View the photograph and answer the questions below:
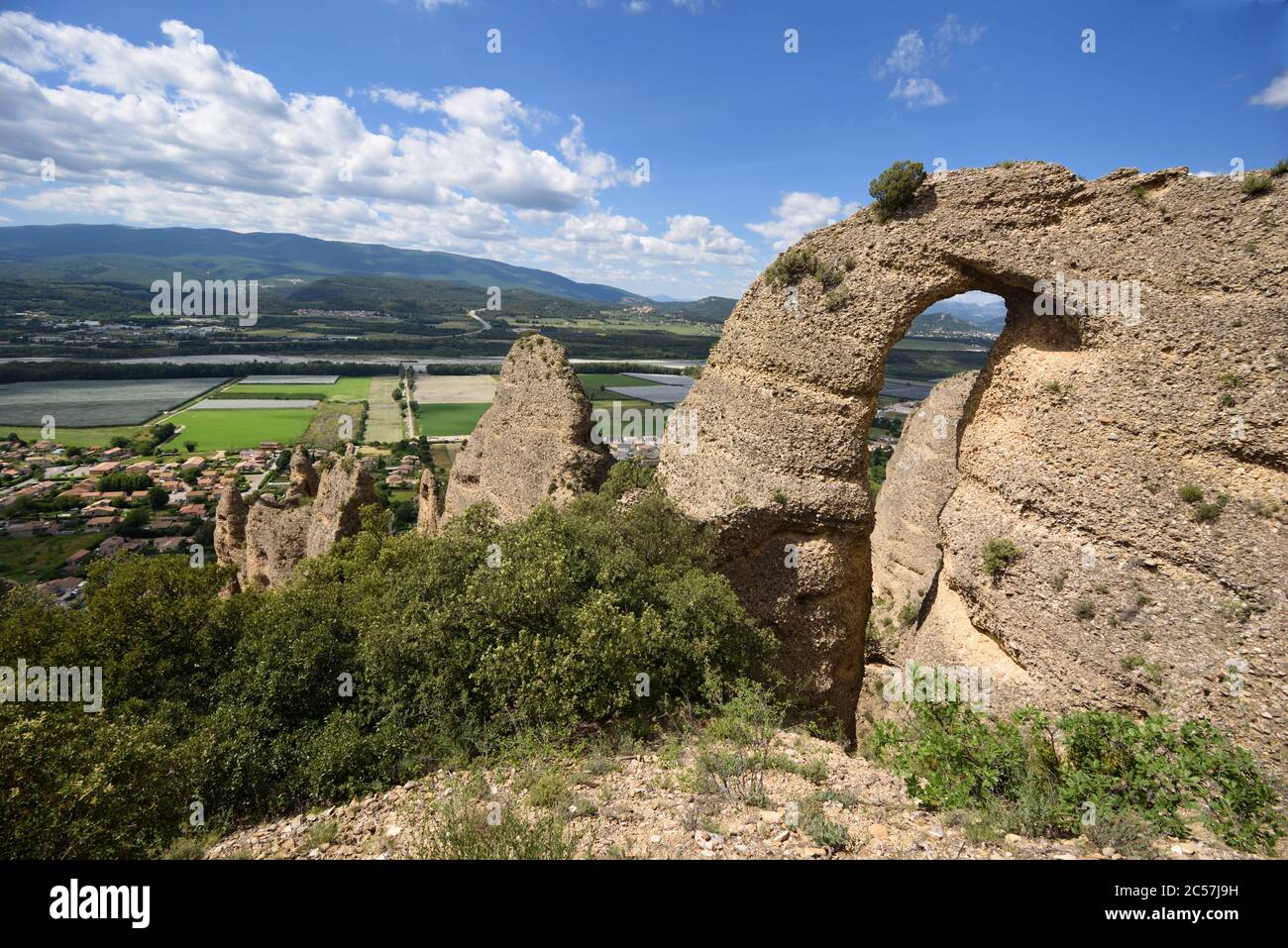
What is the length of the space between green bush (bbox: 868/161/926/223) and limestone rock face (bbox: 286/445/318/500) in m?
29.9

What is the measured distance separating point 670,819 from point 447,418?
112895mm

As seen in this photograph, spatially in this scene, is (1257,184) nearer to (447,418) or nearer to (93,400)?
(447,418)

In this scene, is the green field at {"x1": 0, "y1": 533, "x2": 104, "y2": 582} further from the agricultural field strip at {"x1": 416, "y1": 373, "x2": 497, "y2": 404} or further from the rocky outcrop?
the agricultural field strip at {"x1": 416, "y1": 373, "x2": 497, "y2": 404}

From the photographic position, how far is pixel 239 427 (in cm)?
10738

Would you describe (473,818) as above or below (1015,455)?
below

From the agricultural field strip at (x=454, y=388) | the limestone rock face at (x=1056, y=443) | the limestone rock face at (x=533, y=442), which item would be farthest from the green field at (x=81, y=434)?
the limestone rock face at (x=1056, y=443)

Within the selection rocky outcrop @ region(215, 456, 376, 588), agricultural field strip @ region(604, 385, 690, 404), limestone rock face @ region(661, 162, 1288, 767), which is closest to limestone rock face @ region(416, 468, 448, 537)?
rocky outcrop @ region(215, 456, 376, 588)

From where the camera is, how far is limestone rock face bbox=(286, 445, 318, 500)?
32.2 meters

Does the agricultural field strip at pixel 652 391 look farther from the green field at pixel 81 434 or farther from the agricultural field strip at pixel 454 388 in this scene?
the green field at pixel 81 434

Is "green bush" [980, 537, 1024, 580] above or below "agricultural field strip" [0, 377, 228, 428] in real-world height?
below

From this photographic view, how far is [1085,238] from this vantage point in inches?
566
